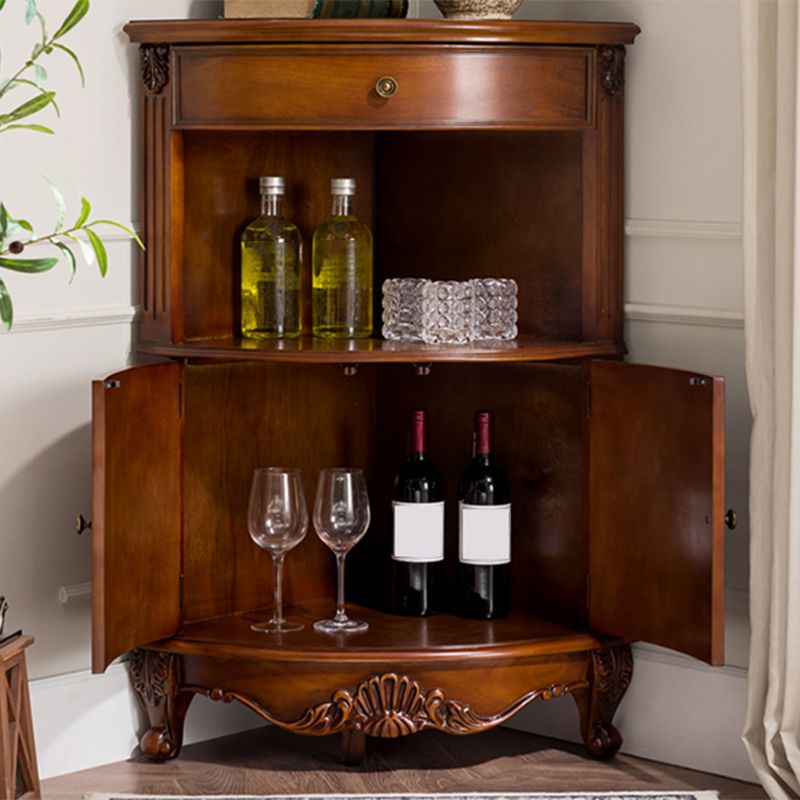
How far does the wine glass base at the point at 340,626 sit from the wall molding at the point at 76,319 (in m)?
0.63

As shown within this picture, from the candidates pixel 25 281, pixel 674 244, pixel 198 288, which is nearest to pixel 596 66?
pixel 674 244

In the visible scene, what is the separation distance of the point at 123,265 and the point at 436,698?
3.00 feet

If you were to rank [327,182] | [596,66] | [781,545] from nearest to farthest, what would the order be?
[781,545] → [596,66] → [327,182]

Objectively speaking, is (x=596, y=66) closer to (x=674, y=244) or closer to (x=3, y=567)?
(x=674, y=244)

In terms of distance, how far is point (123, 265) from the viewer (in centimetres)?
261

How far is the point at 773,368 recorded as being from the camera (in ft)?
7.88

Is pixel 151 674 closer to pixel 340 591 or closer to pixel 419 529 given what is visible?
pixel 340 591

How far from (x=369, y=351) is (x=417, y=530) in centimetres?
36

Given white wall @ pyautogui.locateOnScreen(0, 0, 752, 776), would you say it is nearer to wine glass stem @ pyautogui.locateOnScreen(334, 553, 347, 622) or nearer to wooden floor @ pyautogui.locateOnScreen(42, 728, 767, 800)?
wooden floor @ pyautogui.locateOnScreen(42, 728, 767, 800)

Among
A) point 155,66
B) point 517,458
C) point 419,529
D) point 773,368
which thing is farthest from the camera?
point 517,458

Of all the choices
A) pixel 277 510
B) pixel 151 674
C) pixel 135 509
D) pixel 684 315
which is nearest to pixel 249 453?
pixel 277 510

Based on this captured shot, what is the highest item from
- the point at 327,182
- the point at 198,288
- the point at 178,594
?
the point at 327,182

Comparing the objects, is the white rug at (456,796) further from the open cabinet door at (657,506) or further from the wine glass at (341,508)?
the wine glass at (341,508)

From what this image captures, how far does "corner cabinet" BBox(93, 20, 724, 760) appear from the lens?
2443mm
